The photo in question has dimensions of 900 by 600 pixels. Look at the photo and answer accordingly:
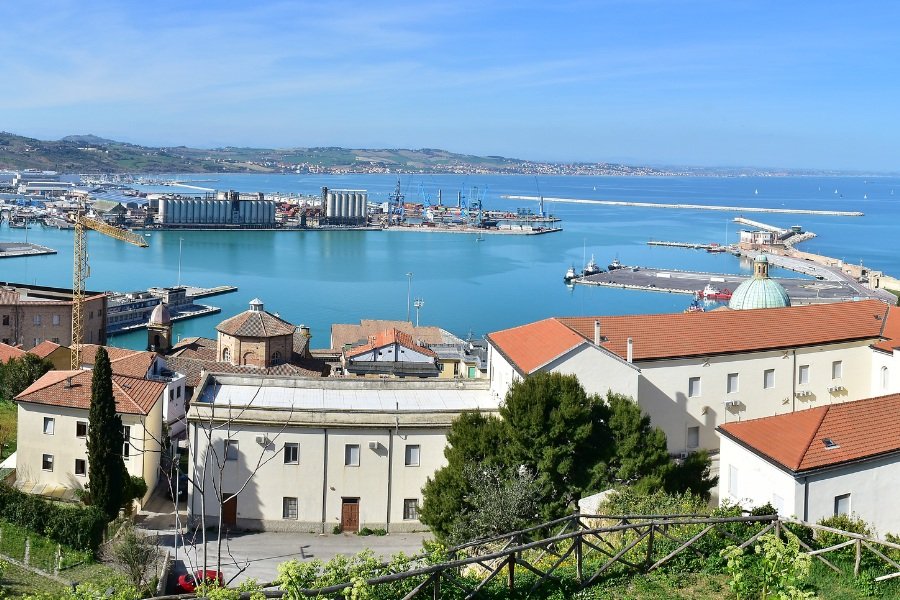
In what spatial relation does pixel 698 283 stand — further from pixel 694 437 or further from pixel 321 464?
pixel 321 464

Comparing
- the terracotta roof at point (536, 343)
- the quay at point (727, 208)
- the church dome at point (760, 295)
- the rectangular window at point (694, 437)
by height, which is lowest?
the rectangular window at point (694, 437)

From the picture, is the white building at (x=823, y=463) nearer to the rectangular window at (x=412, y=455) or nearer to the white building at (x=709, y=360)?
the white building at (x=709, y=360)

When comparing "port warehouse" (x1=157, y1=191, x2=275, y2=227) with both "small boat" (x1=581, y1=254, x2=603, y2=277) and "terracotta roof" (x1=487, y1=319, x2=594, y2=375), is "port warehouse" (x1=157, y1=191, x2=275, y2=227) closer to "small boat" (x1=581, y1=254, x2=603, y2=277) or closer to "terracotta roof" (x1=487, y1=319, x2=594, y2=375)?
"small boat" (x1=581, y1=254, x2=603, y2=277)

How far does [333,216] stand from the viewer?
86562 millimetres

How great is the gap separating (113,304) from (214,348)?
16164 mm

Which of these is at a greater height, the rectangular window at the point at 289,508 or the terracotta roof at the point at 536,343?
the terracotta roof at the point at 536,343

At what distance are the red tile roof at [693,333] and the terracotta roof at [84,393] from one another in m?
4.74

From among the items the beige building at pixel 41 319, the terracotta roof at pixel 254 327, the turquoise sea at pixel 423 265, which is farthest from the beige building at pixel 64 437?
the turquoise sea at pixel 423 265

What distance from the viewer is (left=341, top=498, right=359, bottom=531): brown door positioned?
456 inches

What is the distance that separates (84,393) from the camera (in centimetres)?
1290

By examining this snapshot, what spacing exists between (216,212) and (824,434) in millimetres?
76762

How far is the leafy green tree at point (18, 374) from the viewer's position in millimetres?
16969

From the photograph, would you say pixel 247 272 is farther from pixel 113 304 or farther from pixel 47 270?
pixel 113 304

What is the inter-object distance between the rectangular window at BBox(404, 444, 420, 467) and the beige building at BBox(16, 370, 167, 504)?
3486 millimetres
